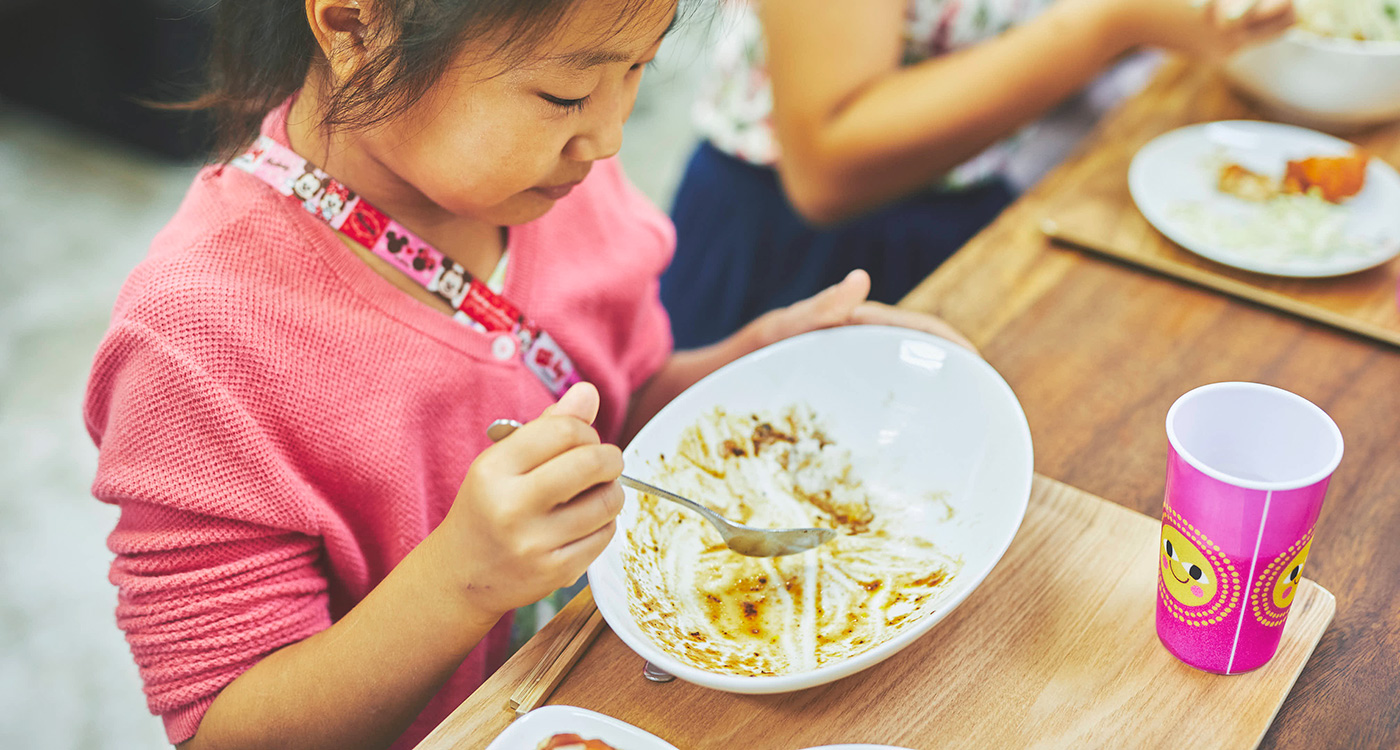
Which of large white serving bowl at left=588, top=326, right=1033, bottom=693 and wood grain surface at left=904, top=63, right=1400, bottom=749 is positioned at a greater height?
large white serving bowl at left=588, top=326, right=1033, bottom=693

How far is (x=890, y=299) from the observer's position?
1.52 m

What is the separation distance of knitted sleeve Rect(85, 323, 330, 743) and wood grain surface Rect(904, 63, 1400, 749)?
24.9 inches

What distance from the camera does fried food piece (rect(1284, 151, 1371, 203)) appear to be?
115 centimetres

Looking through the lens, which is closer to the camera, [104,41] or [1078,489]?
[1078,489]

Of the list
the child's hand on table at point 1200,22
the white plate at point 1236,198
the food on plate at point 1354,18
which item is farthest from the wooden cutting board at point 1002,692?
the food on plate at point 1354,18

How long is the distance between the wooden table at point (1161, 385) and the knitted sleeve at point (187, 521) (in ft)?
0.67

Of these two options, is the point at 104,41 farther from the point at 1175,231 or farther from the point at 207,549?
the point at 1175,231

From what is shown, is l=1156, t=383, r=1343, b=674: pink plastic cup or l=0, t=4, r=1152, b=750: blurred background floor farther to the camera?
l=0, t=4, r=1152, b=750: blurred background floor

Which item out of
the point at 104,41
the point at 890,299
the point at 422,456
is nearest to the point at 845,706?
the point at 422,456

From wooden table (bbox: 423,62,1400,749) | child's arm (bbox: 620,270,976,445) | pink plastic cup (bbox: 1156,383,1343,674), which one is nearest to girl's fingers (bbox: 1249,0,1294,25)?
wooden table (bbox: 423,62,1400,749)

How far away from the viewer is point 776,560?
0.82 m

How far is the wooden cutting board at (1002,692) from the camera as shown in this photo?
0.65m

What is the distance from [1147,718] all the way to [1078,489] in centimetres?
22

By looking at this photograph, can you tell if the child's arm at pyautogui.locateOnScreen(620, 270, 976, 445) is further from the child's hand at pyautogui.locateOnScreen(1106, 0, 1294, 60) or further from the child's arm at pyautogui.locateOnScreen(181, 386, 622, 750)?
the child's hand at pyautogui.locateOnScreen(1106, 0, 1294, 60)
